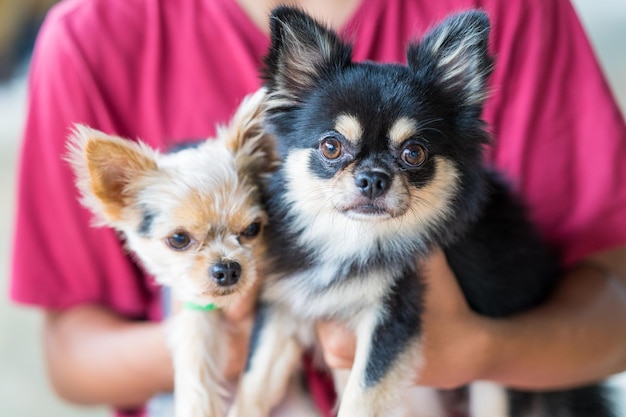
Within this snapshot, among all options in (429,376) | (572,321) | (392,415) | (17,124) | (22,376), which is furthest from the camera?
(17,124)

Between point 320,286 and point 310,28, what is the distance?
490mm

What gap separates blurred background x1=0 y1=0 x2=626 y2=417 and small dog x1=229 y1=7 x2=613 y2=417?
0.70m

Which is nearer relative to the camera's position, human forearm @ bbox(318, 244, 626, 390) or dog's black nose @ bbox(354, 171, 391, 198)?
dog's black nose @ bbox(354, 171, 391, 198)

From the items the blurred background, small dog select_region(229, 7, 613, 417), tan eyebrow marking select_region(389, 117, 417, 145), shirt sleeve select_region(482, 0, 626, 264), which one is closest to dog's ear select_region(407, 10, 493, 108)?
small dog select_region(229, 7, 613, 417)

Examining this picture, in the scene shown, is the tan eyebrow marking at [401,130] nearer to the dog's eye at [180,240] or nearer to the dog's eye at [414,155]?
the dog's eye at [414,155]

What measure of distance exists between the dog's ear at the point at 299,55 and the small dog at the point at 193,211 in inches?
2.2

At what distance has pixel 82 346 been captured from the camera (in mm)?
1647

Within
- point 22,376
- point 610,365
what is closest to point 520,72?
point 610,365

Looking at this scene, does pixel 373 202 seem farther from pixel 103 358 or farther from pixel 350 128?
pixel 103 358

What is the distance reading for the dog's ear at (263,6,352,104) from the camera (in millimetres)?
1139

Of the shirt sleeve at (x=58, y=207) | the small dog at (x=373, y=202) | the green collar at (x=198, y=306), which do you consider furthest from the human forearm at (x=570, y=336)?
the shirt sleeve at (x=58, y=207)

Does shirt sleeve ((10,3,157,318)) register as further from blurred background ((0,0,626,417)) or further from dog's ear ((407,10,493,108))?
dog's ear ((407,10,493,108))

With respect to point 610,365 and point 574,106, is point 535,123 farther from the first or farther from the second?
point 610,365

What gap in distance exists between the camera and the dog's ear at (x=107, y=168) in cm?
110
